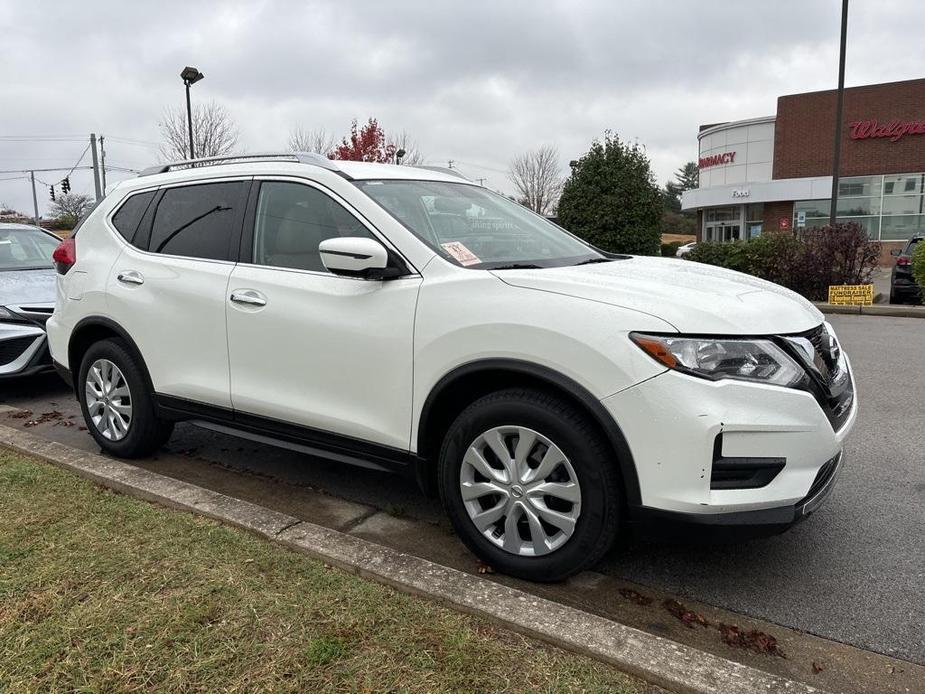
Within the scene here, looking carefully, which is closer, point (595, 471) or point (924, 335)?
point (595, 471)

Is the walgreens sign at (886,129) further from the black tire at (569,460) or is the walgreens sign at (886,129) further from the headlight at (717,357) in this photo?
the black tire at (569,460)

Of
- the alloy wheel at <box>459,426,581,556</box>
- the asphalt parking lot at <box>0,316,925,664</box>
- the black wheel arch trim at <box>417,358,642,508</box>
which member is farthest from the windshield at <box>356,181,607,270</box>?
the asphalt parking lot at <box>0,316,925,664</box>

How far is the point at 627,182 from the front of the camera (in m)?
15.7

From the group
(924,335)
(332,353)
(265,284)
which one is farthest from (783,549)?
(924,335)

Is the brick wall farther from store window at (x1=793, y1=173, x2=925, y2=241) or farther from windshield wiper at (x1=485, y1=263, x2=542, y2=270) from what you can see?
windshield wiper at (x1=485, y1=263, x2=542, y2=270)

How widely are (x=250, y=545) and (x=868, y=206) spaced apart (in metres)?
39.1

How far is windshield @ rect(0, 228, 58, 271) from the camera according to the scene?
7.30 m

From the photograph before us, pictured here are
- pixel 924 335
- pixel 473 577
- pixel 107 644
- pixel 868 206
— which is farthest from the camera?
pixel 868 206

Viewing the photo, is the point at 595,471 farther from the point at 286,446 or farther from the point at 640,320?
the point at 286,446

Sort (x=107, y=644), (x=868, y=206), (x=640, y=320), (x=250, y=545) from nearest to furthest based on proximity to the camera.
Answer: (x=107, y=644) → (x=640, y=320) → (x=250, y=545) → (x=868, y=206)

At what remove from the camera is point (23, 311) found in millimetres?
6234

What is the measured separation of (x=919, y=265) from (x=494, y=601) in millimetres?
13025

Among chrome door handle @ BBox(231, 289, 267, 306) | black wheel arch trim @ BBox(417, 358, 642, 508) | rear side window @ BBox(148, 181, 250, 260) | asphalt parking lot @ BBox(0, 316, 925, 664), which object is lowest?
asphalt parking lot @ BBox(0, 316, 925, 664)

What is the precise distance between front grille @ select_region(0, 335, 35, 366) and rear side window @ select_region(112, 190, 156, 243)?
7.41ft
